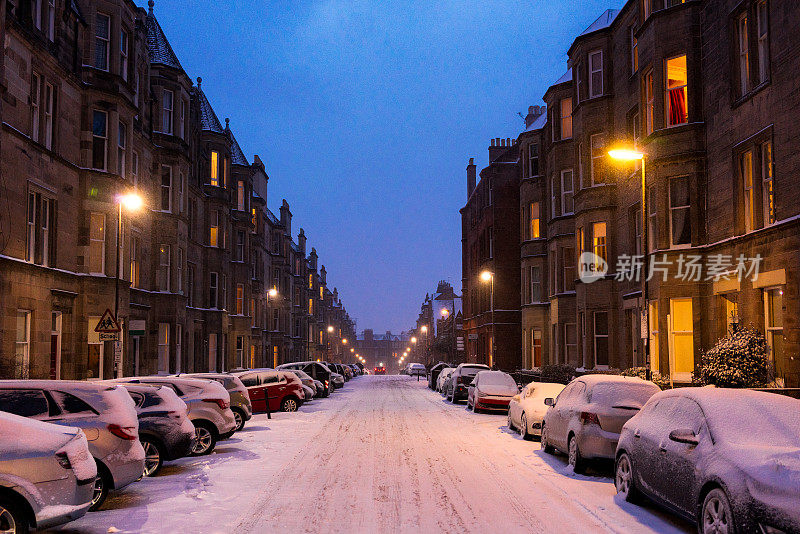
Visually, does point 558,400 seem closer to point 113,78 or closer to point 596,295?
point 596,295

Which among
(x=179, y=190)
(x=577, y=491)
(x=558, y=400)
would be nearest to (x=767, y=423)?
(x=577, y=491)

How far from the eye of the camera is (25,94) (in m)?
23.0

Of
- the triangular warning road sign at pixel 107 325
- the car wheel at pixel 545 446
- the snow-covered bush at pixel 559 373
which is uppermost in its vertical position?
the triangular warning road sign at pixel 107 325

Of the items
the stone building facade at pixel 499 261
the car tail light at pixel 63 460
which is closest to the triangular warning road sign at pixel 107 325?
the car tail light at pixel 63 460

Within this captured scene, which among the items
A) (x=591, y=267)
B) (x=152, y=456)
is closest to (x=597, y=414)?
(x=152, y=456)

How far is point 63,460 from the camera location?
816cm

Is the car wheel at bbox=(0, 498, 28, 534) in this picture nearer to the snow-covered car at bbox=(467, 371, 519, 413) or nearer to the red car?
the red car

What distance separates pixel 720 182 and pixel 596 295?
33.1ft

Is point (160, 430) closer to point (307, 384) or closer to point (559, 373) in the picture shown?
point (307, 384)

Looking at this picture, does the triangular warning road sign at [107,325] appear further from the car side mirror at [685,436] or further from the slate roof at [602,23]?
the slate roof at [602,23]

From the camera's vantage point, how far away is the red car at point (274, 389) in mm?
27312

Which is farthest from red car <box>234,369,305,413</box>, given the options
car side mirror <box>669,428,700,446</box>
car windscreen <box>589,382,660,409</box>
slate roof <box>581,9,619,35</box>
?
car side mirror <box>669,428,700,446</box>

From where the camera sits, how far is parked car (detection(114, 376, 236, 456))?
15.6 m

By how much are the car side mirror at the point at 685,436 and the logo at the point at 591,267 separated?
2355cm
